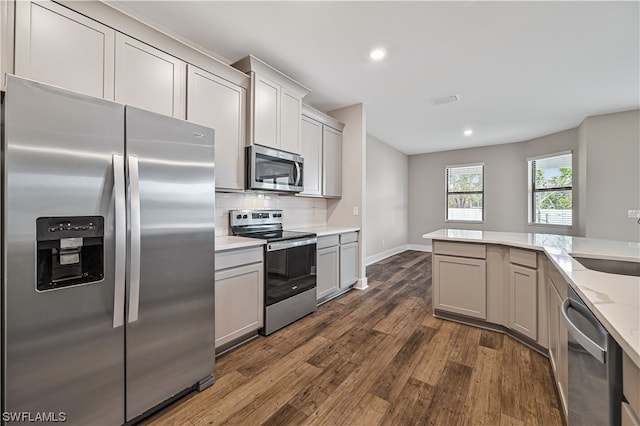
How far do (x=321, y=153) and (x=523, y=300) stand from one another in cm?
276

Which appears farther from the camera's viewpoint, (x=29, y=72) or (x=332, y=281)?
(x=332, y=281)

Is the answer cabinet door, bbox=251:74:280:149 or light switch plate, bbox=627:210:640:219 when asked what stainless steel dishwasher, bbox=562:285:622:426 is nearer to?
cabinet door, bbox=251:74:280:149

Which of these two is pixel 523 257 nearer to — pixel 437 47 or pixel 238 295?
pixel 437 47

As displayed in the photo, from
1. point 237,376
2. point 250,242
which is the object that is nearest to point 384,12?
point 250,242

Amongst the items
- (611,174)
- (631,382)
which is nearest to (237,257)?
(631,382)

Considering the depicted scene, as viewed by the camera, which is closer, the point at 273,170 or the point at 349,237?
the point at 273,170

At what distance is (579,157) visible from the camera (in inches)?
188

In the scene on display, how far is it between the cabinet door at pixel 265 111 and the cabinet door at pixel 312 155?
1.98 ft

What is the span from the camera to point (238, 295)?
7.31 feet

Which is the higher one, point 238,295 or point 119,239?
point 119,239

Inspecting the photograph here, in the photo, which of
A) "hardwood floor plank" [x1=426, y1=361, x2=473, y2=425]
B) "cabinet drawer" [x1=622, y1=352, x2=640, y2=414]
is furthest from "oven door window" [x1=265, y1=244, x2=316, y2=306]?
"cabinet drawer" [x1=622, y1=352, x2=640, y2=414]

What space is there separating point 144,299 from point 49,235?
52 cm

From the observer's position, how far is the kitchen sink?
5.15 feet

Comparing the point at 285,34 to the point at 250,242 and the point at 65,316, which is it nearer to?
the point at 250,242
